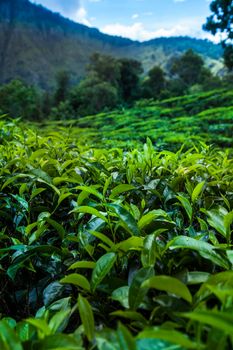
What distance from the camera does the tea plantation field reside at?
1.98 ft

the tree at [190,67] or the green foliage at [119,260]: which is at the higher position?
the tree at [190,67]

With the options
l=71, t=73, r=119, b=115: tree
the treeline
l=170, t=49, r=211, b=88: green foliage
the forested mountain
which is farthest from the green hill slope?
the forested mountain

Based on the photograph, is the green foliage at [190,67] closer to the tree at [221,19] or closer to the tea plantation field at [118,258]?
the tree at [221,19]

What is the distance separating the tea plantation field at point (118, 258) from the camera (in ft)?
1.98

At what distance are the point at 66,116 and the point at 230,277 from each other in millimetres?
18880

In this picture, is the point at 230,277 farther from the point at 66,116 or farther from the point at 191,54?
the point at 191,54

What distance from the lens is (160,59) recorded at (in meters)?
75.6

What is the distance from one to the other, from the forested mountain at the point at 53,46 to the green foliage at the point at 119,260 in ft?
228

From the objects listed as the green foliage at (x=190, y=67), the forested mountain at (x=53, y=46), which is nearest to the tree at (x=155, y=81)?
the green foliage at (x=190, y=67)

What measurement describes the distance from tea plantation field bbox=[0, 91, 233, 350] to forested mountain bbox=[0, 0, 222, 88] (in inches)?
2735

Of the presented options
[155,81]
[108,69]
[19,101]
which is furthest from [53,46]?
[19,101]

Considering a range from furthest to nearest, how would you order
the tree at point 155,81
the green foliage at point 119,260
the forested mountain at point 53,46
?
the forested mountain at point 53,46
the tree at point 155,81
the green foliage at point 119,260

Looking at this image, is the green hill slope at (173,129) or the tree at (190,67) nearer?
the green hill slope at (173,129)

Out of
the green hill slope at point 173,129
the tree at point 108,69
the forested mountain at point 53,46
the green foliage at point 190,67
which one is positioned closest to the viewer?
the green hill slope at point 173,129
